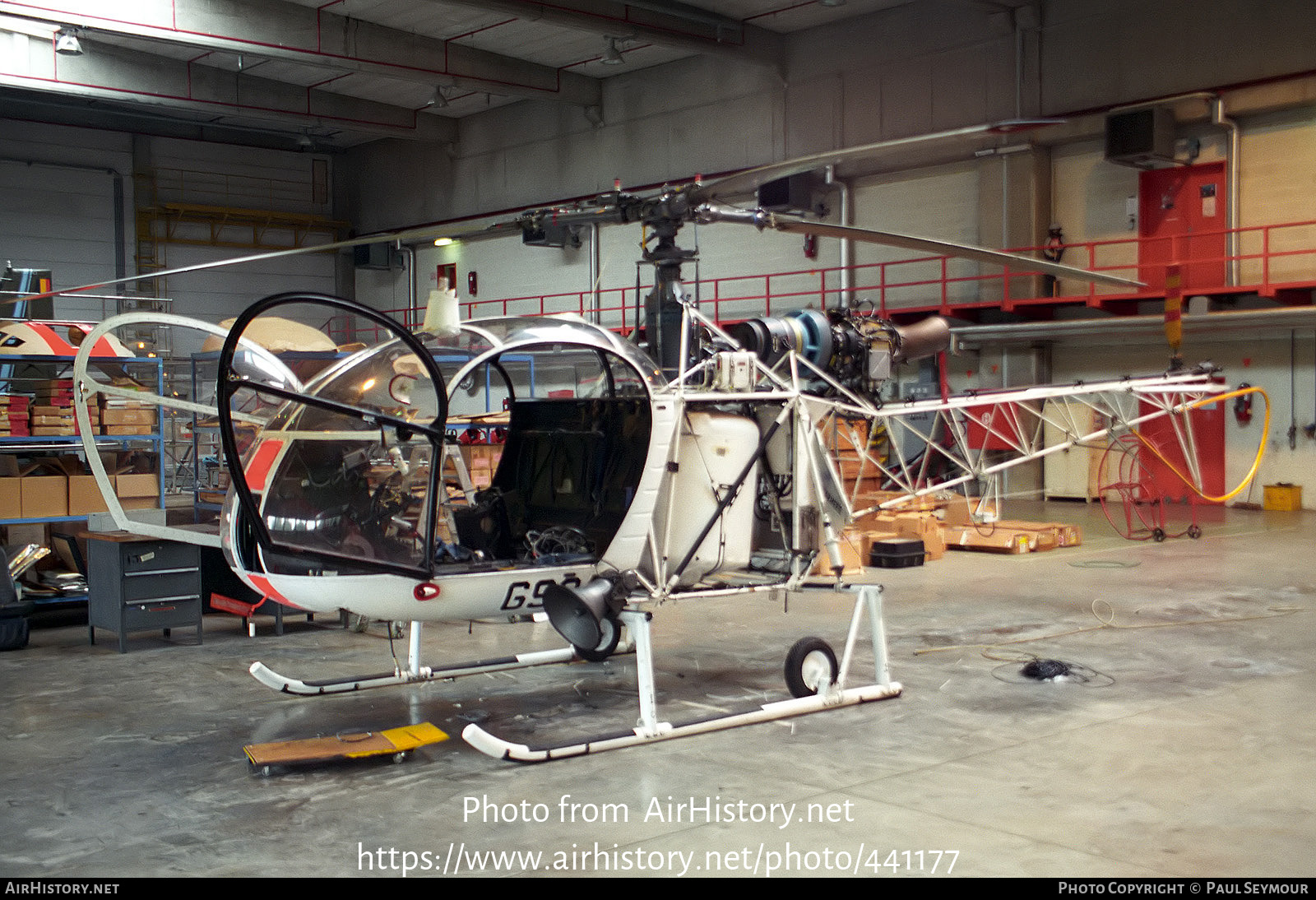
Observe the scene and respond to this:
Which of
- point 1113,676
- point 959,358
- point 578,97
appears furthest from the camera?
point 578,97

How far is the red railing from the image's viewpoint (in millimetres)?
16094

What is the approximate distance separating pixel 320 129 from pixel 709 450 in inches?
976

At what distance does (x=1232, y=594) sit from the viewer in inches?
388

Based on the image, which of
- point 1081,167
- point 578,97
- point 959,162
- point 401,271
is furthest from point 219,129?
point 1081,167

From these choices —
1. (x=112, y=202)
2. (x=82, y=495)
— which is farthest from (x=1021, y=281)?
(x=112, y=202)

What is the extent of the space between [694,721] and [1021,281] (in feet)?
46.2

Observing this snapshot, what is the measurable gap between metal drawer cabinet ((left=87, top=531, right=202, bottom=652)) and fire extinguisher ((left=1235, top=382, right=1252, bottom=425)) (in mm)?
14341

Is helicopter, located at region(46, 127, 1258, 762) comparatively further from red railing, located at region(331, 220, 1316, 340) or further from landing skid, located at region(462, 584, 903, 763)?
red railing, located at region(331, 220, 1316, 340)

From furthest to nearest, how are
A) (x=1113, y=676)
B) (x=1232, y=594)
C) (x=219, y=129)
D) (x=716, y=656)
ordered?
(x=219, y=129)
(x=1232, y=594)
(x=716, y=656)
(x=1113, y=676)

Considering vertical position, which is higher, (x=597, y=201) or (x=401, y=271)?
(x=401, y=271)

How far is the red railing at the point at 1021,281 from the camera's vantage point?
1609 centimetres

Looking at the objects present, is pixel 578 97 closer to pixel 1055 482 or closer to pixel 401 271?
pixel 401 271

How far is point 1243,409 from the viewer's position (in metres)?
16.9

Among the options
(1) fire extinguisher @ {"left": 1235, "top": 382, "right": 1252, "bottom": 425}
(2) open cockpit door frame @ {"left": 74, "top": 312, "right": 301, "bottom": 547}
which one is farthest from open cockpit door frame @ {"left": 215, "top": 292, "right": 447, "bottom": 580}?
(1) fire extinguisher @ {"left": 1235, "top": 382, "right": 1252, "bottom": 425}
